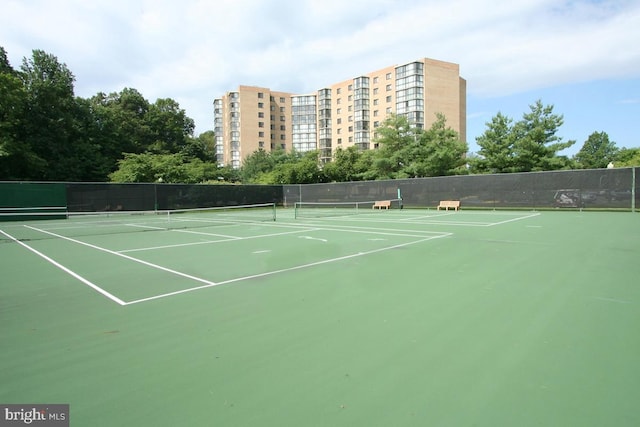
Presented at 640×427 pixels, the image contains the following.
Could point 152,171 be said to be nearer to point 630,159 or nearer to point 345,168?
point 345,168

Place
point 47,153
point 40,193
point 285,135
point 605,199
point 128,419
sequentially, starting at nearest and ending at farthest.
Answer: point 128,419 < point 605,199 < point 40,193 < point 47,153 < point 285,135

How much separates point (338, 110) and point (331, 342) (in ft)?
269

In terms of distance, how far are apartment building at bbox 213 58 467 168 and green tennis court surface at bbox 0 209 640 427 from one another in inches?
2522

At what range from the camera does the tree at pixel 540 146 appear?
29750 mm

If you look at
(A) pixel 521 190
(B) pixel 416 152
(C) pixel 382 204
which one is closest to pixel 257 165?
(B) pixel 416 152

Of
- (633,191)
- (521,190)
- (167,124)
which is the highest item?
(167,124)

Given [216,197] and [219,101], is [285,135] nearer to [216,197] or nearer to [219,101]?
[219,101]

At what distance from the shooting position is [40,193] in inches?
830

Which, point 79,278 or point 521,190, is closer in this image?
point 79,278

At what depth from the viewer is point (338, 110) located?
81.4m

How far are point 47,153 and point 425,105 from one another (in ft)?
184

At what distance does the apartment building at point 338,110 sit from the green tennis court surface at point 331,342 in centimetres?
6405

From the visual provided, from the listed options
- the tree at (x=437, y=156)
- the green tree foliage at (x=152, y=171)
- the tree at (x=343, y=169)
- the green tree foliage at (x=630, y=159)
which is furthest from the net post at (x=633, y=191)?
the green tree foliage at (x=152, y=171)

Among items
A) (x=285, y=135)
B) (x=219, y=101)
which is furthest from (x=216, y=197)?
(x=219, y=101)
